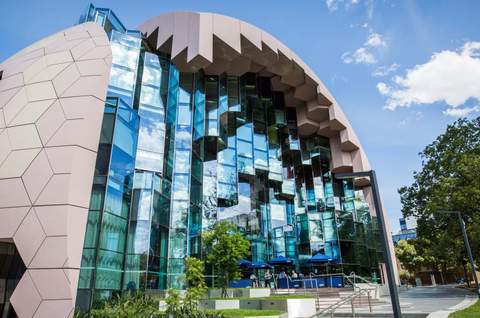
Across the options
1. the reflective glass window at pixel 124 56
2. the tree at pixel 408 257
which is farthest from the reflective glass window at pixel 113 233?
the tree at pixel 408 257

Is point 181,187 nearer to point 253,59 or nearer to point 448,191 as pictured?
point 253,59

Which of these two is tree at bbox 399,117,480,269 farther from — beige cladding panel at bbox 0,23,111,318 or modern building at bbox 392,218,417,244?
modern building at bbox 392,218,417,244

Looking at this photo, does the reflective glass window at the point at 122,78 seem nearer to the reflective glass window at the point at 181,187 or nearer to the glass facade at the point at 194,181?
the glass facade at the point at 194,181

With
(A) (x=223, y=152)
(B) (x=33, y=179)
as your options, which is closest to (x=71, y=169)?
(B) (x=33, y=179)

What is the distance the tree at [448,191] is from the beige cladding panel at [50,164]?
2200 centimetres

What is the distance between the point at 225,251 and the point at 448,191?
53.3 feet

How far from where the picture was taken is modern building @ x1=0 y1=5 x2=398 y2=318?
43.6 ft

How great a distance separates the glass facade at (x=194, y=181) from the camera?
53.4ft

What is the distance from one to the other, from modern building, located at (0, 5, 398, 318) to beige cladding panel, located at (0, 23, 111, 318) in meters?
0.05

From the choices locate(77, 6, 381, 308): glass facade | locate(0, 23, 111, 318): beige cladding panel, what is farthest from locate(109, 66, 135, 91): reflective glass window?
locate(0, 23, 111, 318): beige cladding panel

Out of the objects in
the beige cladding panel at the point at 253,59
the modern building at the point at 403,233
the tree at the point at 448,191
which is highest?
the beige cladding panel at the point at 253,59

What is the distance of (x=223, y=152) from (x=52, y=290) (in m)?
17.1

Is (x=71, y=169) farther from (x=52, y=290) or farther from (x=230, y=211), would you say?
(x=230, y=211)

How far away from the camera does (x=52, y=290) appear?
12.2m
